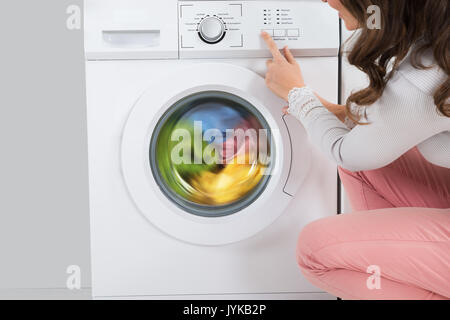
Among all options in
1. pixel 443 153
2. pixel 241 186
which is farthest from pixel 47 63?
pixel 443 153

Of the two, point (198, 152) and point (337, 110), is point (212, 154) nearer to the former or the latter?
point (198, 152)

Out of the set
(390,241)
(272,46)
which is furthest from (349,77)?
(390,241)

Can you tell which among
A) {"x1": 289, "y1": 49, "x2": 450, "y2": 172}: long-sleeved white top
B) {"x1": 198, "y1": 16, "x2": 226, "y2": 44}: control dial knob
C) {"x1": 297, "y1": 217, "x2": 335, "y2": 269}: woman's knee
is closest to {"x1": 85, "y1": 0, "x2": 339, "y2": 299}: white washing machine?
{"x1": 198, "y1": 16, "x2": 226, "y2": 44}: control dial knob

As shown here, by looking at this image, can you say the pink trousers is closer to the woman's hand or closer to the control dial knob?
the woman's hand

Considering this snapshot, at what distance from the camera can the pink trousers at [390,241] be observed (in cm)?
86

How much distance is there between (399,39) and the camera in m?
0.78

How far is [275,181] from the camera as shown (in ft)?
3.73

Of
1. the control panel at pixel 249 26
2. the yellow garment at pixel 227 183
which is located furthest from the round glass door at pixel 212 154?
the control panel at pixel 249 26

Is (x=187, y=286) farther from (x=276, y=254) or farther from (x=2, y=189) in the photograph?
(x=2, y=189)

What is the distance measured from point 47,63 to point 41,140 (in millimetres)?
213

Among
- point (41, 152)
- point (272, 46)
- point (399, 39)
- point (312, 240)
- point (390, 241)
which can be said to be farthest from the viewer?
point (41, 152)

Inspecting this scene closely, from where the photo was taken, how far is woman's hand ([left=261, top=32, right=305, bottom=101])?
107cm

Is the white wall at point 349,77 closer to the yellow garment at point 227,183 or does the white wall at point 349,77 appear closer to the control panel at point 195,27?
the control panel at point 195,27

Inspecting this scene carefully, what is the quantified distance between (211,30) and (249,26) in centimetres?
9
